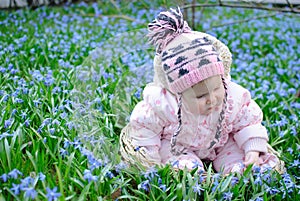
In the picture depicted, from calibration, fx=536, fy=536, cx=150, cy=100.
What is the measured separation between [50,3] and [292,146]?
203 inches

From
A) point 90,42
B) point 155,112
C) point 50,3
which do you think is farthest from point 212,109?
point 50,3

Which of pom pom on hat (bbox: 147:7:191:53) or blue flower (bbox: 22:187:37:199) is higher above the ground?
pom pom on hat (bbox: 147:7:191:53)

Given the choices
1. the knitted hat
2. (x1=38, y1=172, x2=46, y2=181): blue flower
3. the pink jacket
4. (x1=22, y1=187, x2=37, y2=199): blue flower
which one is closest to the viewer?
(x1=22, y1=187, x2=37, y2=199): blue flower

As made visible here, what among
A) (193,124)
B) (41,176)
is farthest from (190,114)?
(41,176)

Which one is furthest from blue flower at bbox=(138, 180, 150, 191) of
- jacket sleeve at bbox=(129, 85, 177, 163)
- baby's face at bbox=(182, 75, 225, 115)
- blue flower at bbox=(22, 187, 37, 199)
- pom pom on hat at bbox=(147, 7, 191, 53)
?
pom pom on hat at bbox=(147, 7, 191, 53)

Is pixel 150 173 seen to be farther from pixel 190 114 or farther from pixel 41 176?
pixel 41 176

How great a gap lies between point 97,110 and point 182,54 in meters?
0.98

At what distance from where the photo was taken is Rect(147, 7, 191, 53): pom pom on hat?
9.66 ft

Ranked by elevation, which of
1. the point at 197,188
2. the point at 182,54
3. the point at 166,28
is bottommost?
the point at 197,188

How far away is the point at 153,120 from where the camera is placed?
315 cm

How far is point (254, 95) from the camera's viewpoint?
452 centimetres

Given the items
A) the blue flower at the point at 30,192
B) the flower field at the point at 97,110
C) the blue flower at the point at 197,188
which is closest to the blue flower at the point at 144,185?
the flower field at the point at 97,110

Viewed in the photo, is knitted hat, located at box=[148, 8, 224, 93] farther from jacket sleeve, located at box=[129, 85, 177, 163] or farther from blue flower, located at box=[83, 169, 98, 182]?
blue flower, located at box=[83, 169, 98, 182]

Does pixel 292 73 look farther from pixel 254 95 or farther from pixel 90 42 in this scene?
pixel 90 42
